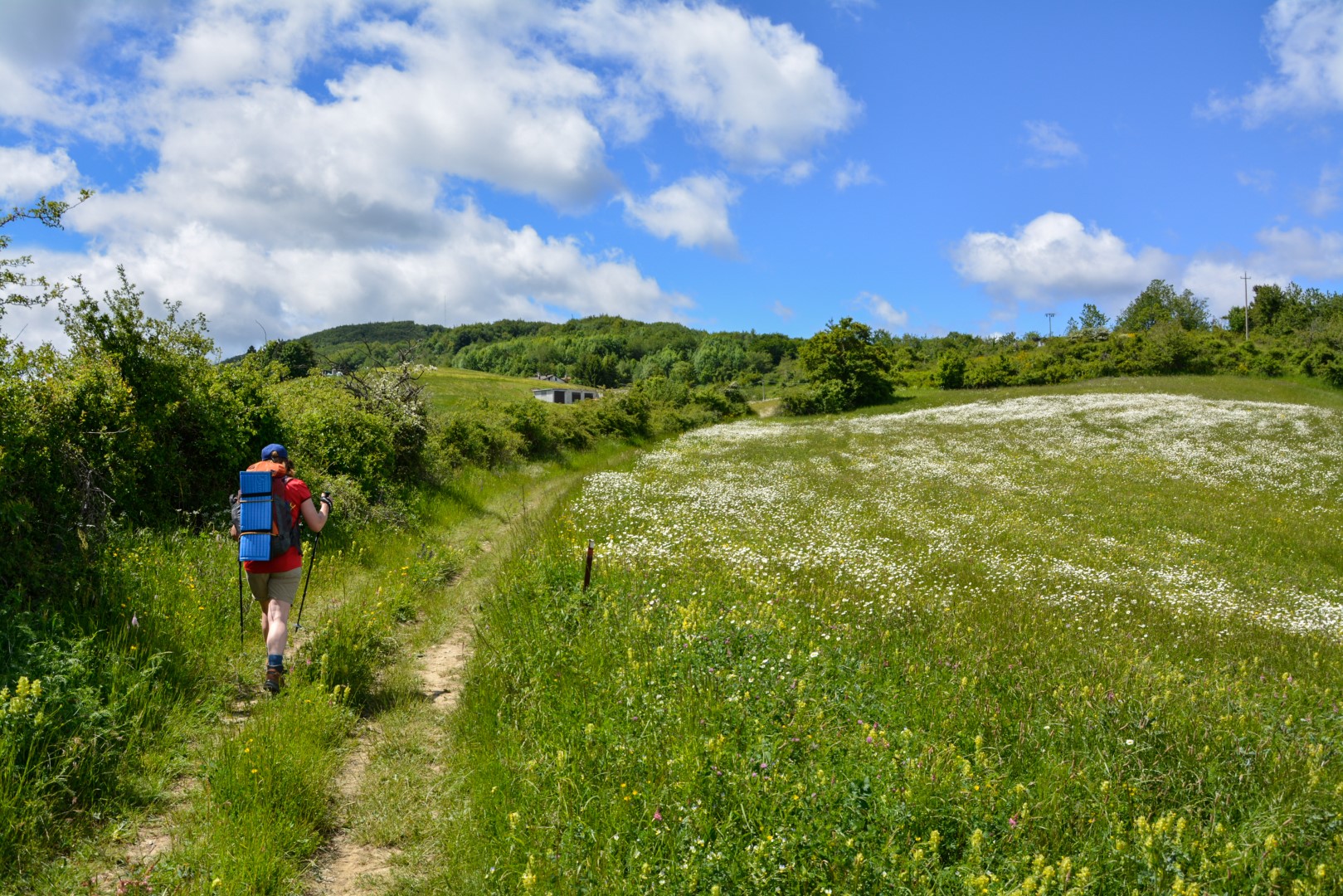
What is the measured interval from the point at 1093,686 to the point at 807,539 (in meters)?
6.60

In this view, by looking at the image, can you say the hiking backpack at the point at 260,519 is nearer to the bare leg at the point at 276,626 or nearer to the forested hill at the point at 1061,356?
the bare leg at the point at 276,626

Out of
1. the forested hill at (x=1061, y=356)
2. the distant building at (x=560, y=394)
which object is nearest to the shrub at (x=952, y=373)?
the forested hill at (x=1061, y=356)

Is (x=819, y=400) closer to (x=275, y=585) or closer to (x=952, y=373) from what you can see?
(x=952, y=373)

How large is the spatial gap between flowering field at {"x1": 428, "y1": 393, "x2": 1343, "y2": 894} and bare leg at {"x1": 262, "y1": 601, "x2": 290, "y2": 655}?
77.3 inches

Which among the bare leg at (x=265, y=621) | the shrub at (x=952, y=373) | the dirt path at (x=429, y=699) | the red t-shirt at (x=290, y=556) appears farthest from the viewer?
the shrub at (x=952, y=373)

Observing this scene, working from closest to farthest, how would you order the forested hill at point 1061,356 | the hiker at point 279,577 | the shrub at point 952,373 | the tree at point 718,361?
the hiker at point 279,577
the forested hill at point 1061,356
the shrub at point 952,373
the tree at point 718,361

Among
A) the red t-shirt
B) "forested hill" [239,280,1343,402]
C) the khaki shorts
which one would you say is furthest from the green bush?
the khaki shorts

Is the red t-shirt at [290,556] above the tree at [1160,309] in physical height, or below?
below

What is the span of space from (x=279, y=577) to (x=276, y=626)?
2.17ft

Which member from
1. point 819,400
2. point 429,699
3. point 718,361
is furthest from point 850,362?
point 718,361

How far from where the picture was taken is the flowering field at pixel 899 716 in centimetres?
367

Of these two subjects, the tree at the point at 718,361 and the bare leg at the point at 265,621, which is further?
the tree at the point at 718,361

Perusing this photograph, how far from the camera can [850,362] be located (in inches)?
2474

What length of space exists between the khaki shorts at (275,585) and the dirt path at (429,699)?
1743 millimetres
